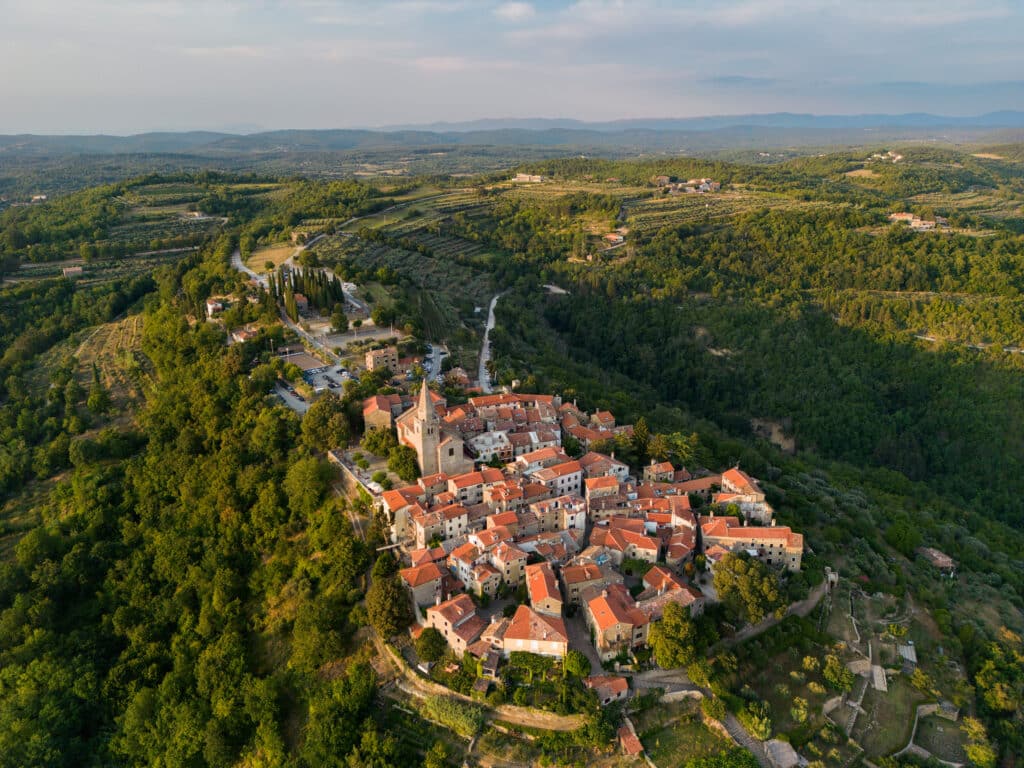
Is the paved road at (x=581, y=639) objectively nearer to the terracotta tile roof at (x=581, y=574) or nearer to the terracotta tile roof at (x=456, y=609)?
the terracotta tile roof at (x=581, y=574)

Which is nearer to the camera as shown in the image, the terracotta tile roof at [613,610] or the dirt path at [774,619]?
the terracotta tile roof at [613,610]

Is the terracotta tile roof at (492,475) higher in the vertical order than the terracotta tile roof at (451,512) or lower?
higher

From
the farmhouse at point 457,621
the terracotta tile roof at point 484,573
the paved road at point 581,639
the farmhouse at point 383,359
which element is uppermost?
the farmhouse at point 383,359

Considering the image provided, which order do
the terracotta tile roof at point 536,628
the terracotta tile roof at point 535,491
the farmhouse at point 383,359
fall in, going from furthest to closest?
the farmhouse at point 383,359 < the terracotta tile roof at point 535,491 < the terracotta tile roof at point 536,628

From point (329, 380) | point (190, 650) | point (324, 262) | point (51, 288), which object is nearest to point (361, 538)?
point (190, 650)

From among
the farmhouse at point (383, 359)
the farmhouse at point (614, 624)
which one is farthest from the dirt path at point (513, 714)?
the farmhouse at point (383, 359)

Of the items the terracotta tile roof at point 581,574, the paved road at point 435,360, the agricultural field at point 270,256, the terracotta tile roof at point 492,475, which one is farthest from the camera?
the agricultural field at point 270,256

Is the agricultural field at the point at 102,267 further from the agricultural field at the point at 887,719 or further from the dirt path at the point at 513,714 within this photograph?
the agricultural field at the point at 887,719
